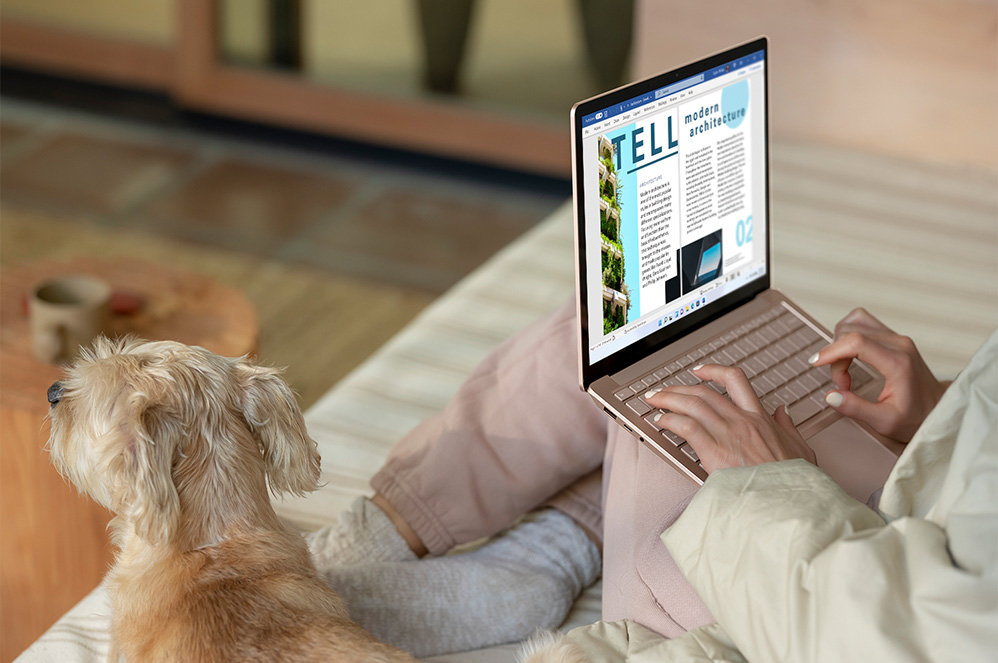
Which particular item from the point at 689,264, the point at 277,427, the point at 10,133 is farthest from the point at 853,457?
the point at 10,133

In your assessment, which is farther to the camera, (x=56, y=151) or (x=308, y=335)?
(x=56, y=151)

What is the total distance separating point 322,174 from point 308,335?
1.16 metres

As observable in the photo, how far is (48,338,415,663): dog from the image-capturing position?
90cm

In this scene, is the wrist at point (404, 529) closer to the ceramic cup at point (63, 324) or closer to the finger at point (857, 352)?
the finger at point (857, 352)

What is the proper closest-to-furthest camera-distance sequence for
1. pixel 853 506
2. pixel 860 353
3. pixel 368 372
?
pixel 853 506 → pixel 860 353 → pixel 368 372

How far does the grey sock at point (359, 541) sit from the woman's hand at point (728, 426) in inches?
15.2

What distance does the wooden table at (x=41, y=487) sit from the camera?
1492 millimetres

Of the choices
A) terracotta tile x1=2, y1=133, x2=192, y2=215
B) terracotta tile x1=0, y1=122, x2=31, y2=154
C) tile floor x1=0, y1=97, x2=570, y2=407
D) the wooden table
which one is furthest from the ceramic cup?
terracotta tile x1=0, y1=122, x2=31, y2=154

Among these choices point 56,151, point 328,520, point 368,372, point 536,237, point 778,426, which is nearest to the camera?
point 778,426

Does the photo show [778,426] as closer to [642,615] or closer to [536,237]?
[642,615]

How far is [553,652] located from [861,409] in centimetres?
46

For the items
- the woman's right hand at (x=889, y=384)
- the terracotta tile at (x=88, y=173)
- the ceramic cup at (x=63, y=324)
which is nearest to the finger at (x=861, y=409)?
the woman's right hand at (x=889, y=384)

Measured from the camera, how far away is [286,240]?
3.27m

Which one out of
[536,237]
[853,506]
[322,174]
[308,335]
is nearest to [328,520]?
[853,506]
